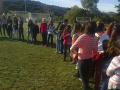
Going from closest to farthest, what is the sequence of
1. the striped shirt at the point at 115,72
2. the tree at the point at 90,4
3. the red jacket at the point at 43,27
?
the striped shirt at the point at 115,72, the red jacket at the point at 43,27, the tree at the point at 90,4

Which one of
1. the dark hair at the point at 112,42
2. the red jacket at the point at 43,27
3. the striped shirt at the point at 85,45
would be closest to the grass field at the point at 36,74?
the striped shirt at the point at 85,45

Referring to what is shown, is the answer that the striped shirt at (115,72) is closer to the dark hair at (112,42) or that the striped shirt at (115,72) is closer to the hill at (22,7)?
the dark hair at (112,42)

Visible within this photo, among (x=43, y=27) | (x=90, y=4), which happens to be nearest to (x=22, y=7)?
(x=90, y=4)

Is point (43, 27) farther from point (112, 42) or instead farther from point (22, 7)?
point (22, 7)

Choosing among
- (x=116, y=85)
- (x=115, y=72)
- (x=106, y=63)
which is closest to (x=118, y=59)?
(x=115, y=72)

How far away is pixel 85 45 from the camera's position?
111 inches

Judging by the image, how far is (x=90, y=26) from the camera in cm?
281

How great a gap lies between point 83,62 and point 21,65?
3.41 meters

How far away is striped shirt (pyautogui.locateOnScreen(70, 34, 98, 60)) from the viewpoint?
279cm

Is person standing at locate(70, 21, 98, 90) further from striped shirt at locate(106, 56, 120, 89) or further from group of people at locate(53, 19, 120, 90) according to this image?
striped shirt at locate(106, 56, 120, 89)

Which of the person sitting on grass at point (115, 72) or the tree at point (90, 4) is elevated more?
the tree at point (90, 4)

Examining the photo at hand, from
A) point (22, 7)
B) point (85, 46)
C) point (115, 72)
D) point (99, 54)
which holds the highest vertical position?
point (22, 7)

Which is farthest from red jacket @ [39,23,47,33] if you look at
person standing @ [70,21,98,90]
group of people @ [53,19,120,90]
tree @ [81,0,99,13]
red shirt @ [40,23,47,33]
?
tree @ [81,0,99,13]

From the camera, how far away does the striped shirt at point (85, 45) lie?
9.14 ft
